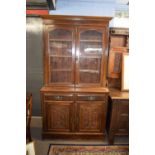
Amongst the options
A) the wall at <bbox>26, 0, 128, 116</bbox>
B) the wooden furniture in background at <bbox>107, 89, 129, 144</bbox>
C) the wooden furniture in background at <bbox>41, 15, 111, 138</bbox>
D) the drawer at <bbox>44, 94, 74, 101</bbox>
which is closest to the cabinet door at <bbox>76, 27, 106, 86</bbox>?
the wooden furniture in background at <bbox>41, 15, 111, 138</bbox>

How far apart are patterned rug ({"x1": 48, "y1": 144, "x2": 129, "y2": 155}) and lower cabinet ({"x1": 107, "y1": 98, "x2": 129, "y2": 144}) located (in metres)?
0.16

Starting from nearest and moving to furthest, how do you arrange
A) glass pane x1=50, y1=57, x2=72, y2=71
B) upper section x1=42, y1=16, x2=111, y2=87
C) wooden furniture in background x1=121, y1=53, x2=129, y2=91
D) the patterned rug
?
the patterned rug, upper section x1=42, y1=16, x2=111, y2=87, glass pane x1=50, y1=57, x2=72, y2=71, wooden furniture in background x1=121, y1=53, x2=129, y2=91

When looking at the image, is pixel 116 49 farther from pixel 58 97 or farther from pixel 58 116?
pixel 58 116

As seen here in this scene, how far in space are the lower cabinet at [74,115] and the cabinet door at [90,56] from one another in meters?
0.30

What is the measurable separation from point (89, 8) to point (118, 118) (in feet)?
6.41

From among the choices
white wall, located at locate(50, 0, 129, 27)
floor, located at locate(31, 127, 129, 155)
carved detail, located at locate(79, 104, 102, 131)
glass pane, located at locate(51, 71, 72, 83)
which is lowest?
floor, located at locate(31, 127, 129, 155)

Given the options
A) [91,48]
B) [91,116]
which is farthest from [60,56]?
[91,116]

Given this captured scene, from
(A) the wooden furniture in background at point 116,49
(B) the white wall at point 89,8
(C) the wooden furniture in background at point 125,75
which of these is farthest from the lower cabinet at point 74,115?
(B) the white wall at point 89,8

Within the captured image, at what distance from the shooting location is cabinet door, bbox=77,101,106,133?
271 centimetres

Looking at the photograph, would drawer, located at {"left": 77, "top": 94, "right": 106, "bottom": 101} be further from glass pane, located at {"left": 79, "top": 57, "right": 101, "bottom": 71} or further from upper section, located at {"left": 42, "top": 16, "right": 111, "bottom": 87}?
glass pane, located at {"left": 79, "top": 57, "right": 101, "bottom": 71}

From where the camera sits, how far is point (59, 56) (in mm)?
2777

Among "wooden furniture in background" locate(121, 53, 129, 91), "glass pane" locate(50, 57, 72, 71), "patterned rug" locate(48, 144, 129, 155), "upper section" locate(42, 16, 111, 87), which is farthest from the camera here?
"wooden furniture in background" locate(121, 53, 129, 91)

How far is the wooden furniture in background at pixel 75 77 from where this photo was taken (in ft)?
8.74

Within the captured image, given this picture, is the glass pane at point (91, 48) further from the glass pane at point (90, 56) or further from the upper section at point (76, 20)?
the upper section at point (76, 20)
